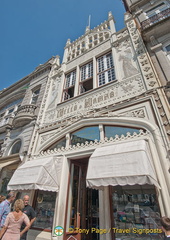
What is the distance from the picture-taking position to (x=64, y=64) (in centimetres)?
1093

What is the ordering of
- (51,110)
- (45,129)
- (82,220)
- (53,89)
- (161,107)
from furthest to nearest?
(53,89), (51,110), (45,129), (82,220), (161,107)

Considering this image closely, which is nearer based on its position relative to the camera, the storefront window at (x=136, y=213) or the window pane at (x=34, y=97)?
the storefront window at (x=136, y=213)

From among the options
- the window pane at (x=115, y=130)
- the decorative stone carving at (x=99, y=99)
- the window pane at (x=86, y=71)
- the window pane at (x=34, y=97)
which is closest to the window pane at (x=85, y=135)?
the window pane at (x=115, y=130)

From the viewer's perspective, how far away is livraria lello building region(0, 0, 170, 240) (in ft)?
12.6

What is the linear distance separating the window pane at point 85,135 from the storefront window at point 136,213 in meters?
2.26

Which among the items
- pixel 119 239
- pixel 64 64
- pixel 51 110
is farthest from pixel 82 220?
pixel 64 64

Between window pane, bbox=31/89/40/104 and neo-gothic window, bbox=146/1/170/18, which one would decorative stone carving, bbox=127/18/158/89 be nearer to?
neo-gothic window, bbox=146/1/170/18

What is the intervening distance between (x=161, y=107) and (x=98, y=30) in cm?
1016

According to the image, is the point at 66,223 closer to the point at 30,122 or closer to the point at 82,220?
the point at 82,220

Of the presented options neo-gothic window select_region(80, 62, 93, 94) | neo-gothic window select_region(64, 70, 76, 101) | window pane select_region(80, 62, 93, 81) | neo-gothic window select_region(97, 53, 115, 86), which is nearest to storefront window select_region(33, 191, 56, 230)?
neo-gothic window select_region(64, 70, 76, 101)

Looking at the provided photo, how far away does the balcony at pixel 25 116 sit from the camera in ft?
29.3

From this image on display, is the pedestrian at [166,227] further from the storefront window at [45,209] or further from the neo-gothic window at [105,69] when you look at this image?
the neo-gothic window at [105,69]

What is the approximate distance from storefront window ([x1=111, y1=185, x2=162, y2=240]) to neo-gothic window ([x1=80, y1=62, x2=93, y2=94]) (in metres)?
6.37

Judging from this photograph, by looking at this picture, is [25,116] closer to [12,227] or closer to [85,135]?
[85,135]
